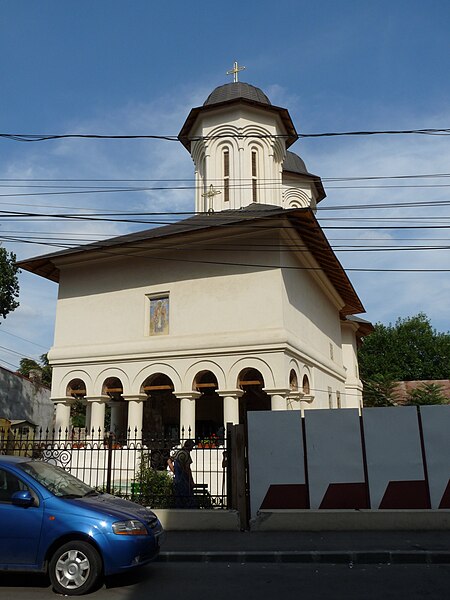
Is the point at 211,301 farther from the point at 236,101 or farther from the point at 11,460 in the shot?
the point at 11,460

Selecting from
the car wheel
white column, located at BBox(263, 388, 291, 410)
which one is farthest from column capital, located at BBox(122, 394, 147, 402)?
the car wheel

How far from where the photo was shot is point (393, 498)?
376 inches

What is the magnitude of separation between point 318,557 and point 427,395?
101 feet

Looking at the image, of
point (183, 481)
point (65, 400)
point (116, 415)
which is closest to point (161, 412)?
point (116, 415)

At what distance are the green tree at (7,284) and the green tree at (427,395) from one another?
25191mm

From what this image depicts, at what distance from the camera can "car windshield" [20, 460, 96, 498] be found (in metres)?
6.75

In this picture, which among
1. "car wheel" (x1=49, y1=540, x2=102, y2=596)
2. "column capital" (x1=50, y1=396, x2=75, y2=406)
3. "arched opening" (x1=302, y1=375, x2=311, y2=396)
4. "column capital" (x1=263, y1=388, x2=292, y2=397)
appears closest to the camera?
"car wheel" (x1=49, y1=540, x2=102, y2=596)

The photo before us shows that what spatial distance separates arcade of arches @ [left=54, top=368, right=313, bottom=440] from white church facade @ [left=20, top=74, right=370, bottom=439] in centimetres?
5

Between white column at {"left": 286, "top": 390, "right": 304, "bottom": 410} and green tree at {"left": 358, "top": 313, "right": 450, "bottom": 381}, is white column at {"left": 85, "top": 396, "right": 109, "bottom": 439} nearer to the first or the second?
white column at {"left": 286, "top": 390, "right": 304, "bottom": 410}

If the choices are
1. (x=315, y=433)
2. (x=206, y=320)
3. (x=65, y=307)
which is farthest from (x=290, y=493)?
(x=65, y=307)

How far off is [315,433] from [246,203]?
502 inches

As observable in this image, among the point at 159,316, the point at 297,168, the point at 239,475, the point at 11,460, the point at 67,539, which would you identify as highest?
the point at 297,168

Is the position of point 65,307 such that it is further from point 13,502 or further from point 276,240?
point 13,502

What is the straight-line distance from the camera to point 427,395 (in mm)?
36062
